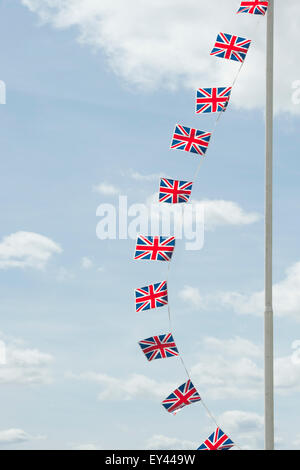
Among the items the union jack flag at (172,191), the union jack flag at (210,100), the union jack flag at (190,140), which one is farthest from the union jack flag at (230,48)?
the union jack flag at (172,191)

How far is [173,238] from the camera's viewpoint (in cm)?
1705

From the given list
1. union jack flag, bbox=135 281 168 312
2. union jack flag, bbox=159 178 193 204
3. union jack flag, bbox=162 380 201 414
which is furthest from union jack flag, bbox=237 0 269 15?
union jack flag, bbox=162 380 201 414

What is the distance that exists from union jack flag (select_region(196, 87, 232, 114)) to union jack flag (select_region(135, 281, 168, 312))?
4011 millimetres

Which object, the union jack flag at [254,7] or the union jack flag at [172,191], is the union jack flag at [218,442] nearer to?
the union jack flag at [172,191]

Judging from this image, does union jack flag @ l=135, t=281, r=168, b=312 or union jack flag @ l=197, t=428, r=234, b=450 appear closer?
union jack flag @ l=197, t=428, r=234, b=450

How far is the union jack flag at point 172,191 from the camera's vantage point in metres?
17.3

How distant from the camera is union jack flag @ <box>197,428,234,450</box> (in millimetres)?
16594

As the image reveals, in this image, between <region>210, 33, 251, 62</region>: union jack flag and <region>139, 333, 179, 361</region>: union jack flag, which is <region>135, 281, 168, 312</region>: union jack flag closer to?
<region>139, 333, 179, 361</region>: union jack flag

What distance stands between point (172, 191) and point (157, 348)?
3.45m

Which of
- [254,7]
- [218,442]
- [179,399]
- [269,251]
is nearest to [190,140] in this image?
[269,251]

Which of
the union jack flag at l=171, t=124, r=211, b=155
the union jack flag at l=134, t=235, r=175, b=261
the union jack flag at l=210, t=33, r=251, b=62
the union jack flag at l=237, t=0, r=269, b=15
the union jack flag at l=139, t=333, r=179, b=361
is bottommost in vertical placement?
the union jack flag at l=139, t=333, r=179, b=361

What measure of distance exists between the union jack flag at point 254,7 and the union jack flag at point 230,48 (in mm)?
667

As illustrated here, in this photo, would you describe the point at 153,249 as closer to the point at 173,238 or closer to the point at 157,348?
the point at 173,238
